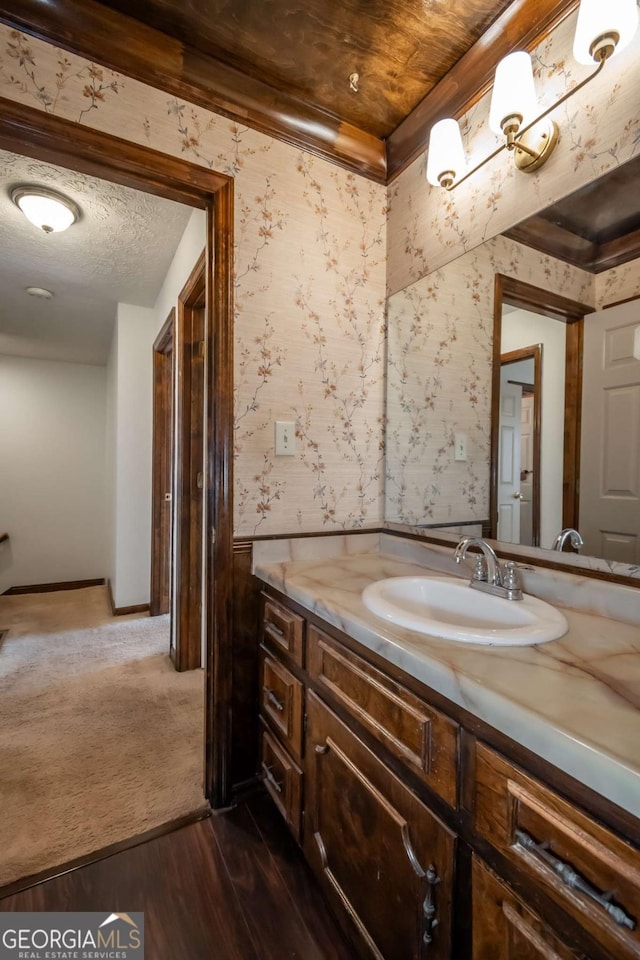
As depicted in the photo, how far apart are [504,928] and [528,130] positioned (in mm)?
1716

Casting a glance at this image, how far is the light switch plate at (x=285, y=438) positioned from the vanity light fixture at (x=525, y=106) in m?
0.92

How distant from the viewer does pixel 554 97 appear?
1.10 m

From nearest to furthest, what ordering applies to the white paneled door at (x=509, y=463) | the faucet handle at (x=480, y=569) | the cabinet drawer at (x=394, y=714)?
the cabinet drawer at (x=394, y=714), the faucet handle at (x=480, y=569), the white paneled door at (x=509, y=463)

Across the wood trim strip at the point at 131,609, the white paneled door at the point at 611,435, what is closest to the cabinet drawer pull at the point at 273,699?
the white paneled door at the point at 611,435

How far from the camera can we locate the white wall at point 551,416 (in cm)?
113

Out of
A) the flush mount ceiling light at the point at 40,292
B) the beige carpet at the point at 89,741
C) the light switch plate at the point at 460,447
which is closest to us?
the beige carpet at the point at 89,741

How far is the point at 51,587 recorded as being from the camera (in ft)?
14.4

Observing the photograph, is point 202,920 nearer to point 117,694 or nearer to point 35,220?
point 117,694

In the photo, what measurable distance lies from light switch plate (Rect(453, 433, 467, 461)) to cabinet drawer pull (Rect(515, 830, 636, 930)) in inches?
43.0

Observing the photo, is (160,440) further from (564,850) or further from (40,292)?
(564,850)

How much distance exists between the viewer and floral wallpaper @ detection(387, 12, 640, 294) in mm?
970

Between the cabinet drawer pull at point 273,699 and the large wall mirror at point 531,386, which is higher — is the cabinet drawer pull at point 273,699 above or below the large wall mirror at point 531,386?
below

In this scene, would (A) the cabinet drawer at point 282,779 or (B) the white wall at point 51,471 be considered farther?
(B) the white wall at point 51,471

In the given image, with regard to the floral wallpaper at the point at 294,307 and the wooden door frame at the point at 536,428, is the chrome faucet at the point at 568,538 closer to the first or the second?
the wooden door frame at the point at 536,428
